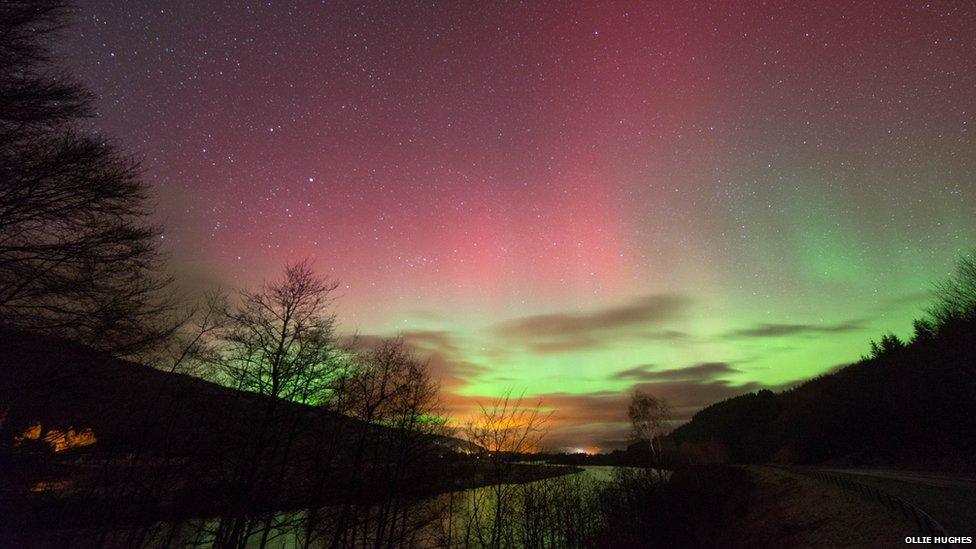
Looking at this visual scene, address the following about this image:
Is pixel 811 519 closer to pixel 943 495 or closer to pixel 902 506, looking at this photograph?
pixel 943 495

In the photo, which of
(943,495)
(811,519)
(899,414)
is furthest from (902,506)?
(899,414)

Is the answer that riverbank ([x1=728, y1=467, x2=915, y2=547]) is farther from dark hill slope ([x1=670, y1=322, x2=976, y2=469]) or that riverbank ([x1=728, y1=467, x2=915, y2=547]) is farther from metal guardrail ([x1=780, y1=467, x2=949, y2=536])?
dark hill slope ([x1=670, y1=322, x2=976, y2=469])

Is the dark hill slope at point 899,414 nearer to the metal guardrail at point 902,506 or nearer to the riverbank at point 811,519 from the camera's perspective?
the metal guardrail at point 902,506

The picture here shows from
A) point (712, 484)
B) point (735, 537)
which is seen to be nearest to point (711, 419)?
point (712, 484)

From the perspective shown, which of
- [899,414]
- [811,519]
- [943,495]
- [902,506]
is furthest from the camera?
[899,414]

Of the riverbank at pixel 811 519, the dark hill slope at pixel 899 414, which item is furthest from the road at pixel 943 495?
the dark hill slope at pixel 899 414

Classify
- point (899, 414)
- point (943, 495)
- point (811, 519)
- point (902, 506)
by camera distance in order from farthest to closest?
point (899, 414), point (811, 519), point (943, 495), point (902, 506)

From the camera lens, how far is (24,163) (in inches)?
412

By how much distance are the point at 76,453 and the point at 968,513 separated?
3632 centimetres

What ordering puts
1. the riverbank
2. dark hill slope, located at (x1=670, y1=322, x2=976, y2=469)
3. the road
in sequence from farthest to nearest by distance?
dark hill slope, located at (x1=670, y1=322, x2=976, y2=469) < the riverbank < the road

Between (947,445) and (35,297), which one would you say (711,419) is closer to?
(947,445)

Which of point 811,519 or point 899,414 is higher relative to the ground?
point 899,414

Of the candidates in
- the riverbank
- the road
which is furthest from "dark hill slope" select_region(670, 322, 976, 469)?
the riverbank

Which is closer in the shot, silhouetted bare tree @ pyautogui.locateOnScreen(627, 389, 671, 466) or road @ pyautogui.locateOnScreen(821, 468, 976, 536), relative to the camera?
road @ pyautogui.locateOnScreen(821, 468, 976, 536)
